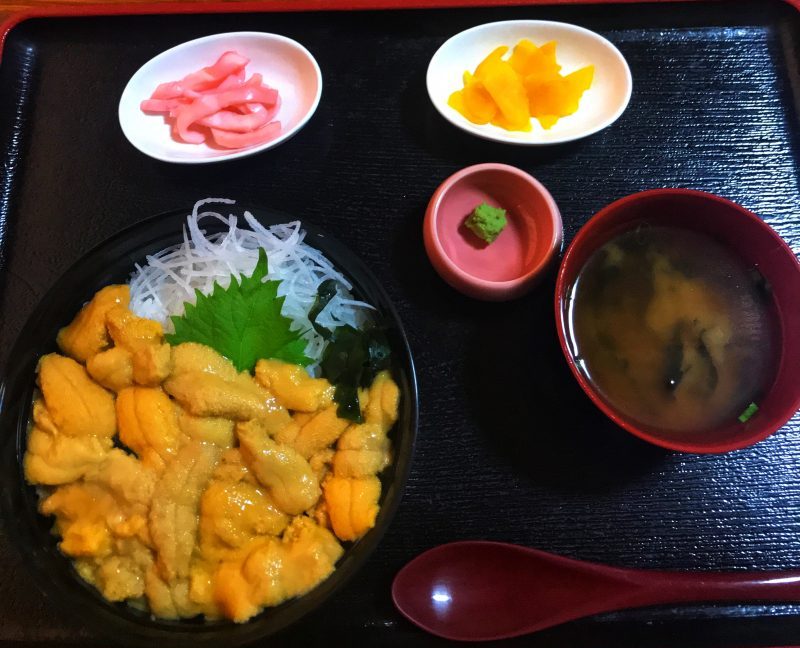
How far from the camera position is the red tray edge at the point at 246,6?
2096 mm

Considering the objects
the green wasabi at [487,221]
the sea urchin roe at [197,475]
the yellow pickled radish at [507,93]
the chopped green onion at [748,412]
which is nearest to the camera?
the sea urchin roe at [197,475]

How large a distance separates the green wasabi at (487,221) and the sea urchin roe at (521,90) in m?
0.37

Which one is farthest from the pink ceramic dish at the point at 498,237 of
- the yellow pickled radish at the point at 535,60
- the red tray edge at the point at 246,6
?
the red tray edge at the point at 246,6

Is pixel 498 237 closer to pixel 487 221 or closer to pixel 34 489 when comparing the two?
pixel 487 221

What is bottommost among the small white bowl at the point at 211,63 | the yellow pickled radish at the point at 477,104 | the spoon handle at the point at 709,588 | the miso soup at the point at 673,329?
→ the spoon handle at the point at 709,588

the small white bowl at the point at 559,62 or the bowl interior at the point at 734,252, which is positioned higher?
the small white bowl at the point at 559,62

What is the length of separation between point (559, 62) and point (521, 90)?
27 cm

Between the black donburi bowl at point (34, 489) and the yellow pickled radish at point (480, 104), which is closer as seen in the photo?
the black donburi bowl at point (34, 489)

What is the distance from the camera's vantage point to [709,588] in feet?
5.10

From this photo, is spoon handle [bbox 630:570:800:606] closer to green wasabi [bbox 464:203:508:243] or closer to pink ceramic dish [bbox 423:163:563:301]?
pink ceramic dish [bbox 423:163:563:301]

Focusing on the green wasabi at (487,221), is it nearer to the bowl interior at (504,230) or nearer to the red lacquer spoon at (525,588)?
the bowl interior at (504,230)

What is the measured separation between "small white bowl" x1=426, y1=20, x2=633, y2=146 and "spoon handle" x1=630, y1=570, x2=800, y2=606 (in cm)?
136

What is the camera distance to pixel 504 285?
173cm

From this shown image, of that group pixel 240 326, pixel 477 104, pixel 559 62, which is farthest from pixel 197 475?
pixel 559 62
